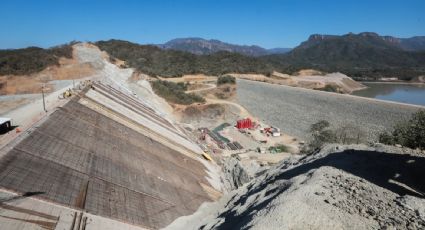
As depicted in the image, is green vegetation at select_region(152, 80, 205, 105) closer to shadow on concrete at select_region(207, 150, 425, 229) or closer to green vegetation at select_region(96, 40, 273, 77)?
green vegetation at select_region(96, 40, 273, 77)

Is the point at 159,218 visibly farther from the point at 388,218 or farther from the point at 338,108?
the point at 338,108

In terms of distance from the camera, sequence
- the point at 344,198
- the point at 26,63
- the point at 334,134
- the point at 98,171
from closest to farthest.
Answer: the point at 344,198 → the point at 98,171 → the point at 334,134 → the point at 26,63

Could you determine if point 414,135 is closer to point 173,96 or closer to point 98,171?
point 98,171

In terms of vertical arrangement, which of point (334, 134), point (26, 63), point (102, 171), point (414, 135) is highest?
point (26, 63)

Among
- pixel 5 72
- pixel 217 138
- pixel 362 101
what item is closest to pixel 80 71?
pixel 5 72

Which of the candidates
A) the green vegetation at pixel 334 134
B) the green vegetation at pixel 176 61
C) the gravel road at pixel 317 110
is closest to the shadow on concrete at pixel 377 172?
the green vegetation at pixel 334 134

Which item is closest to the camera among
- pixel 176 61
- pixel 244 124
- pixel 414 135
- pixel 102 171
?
pixel 102 171

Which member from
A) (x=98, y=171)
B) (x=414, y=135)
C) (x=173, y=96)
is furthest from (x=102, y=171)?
(x=173, y=96)

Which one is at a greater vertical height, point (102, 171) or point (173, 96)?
point (173, 96)
